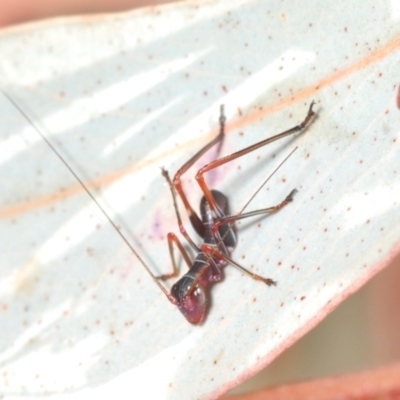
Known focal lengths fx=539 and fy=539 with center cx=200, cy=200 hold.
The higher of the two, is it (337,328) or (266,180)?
(266,180)

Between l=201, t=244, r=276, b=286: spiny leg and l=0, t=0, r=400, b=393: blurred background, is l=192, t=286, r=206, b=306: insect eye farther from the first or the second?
l=0, t=0, r=400, b=393: blurred background

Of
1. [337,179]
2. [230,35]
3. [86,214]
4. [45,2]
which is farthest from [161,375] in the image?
[45,2]

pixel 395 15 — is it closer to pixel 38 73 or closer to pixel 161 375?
pixel 38 73

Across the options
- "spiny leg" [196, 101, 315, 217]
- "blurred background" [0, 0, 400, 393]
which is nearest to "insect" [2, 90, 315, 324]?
"spiny leg" [196, 101, 315, 217]

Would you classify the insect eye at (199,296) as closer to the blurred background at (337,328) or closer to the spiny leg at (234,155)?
the spiny leg at (234,155)

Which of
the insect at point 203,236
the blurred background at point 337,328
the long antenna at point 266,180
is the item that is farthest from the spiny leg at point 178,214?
the blurred background at point 337,328

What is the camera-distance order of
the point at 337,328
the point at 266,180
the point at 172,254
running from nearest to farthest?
1. the point at 266,180
2. the point at 172,254
3. the point at 337,328

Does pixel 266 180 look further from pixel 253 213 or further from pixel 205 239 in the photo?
pixel 205 239

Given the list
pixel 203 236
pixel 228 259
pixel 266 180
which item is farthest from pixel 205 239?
pixel 266 180
